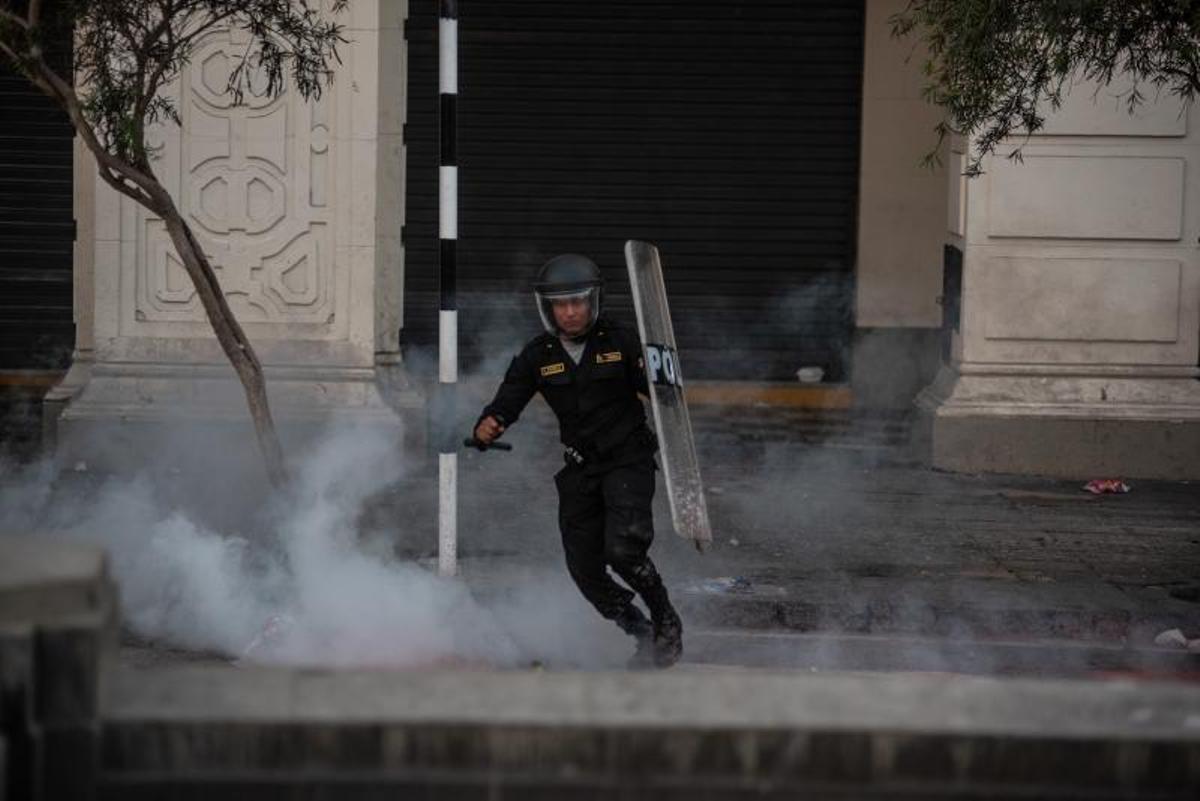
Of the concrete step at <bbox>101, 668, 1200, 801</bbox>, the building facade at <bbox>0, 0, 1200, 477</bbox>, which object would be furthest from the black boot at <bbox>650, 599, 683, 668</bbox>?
the building facade at <bbox>0, 0, 1200, 477</bbox>

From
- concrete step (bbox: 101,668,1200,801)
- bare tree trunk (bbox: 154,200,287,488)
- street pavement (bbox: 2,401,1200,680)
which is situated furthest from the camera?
bare tree trunk (bbox: 154,200,287,488)

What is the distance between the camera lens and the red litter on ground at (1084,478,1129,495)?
38.3 feet

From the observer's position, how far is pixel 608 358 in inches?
304

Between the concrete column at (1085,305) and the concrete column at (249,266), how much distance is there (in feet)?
11.8

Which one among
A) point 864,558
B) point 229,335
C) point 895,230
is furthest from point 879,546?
point 895,230

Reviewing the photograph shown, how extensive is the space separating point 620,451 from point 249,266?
182 inches

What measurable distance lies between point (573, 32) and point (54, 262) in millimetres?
3782

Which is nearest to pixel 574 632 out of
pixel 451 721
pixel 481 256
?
pixel 451 721

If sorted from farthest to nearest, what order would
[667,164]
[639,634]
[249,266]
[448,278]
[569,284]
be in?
[667,164] < [249,266] < [448,278] < [639,634] < [569,284]

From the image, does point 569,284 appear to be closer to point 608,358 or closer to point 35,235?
point 608,358

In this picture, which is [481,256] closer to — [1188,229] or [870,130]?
[870,130]

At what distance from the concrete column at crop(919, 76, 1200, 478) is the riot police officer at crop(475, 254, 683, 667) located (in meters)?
4.63

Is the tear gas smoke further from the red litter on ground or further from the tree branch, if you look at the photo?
the red litter on ground

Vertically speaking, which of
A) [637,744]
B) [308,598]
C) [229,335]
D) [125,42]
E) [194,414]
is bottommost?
[308,598]
